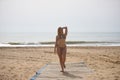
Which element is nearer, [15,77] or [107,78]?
[107,78]

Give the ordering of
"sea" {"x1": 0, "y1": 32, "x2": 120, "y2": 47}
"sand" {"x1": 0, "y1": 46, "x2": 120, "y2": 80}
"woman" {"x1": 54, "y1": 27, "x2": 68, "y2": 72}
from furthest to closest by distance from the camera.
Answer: "sea" {"x1": 0, "y1": 32, "x2": 120, "y2": 47} < "woman" {"x1": 54, "y1": 27, "x2": 68, "y2": 72} < "sand" {"x1": 0, "y1": 46, "x2": 120, "y2": 80}

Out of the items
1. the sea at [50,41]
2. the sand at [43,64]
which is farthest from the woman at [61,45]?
the sea at [50,41]

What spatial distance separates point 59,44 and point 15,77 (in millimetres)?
1935

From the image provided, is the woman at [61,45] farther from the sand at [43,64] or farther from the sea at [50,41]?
the sea at [50,41]

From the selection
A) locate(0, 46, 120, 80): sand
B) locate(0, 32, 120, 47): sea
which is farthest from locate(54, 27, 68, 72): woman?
locate(0, 32, 120, 47): sea

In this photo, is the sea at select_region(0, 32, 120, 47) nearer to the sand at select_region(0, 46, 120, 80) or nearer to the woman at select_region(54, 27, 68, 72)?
the sand at select_region(0, 46, 120, 80)

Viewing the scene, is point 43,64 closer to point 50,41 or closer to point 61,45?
point 61,45

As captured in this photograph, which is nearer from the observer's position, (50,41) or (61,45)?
(61,45)

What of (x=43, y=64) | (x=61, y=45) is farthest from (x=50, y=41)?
(x=61, y=45)

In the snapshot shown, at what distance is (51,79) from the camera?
8031 millimetres

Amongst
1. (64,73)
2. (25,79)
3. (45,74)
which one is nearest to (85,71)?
(64,73)

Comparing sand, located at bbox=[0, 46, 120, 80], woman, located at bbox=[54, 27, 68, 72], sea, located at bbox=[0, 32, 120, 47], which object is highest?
woman, located at bbox=[54, 27, 68, 72]

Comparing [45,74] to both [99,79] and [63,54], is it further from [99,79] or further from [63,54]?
[99,79]


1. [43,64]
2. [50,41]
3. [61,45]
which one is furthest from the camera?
[50,41]
